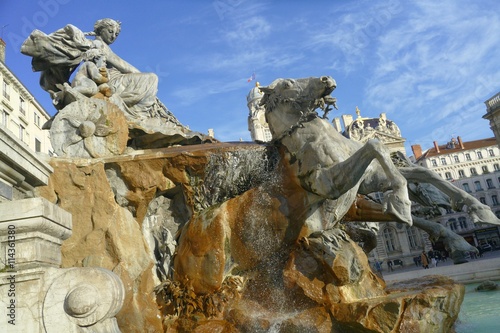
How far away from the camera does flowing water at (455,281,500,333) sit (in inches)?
275

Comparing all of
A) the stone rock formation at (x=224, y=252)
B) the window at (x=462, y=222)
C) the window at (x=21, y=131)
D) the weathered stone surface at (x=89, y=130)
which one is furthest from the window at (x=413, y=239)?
the weathered stone surface at (x=89, y=130)

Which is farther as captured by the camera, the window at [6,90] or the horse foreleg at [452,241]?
the window at [6,90]

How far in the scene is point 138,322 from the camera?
5945 mm

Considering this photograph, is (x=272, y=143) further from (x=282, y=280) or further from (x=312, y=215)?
(x=282, y=280)

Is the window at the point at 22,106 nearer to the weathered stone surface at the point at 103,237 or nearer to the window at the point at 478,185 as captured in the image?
the weathered stone surface at the point at 103,237

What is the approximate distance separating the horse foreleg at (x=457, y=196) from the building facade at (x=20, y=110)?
34022 mm

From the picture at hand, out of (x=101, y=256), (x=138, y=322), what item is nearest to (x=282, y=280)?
(x=138, y=322)

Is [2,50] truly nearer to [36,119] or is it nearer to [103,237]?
[36,119]

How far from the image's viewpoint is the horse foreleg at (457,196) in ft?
18.8

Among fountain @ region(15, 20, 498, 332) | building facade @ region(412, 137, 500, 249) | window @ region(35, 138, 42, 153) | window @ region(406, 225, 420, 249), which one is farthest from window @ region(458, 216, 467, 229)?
fountain @ region(15, 20, 498, 332)

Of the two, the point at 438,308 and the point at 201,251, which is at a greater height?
the point at 201,251

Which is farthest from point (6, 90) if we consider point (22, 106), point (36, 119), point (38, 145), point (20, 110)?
point (38, 145)

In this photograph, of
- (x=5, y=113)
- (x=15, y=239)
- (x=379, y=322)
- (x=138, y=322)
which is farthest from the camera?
(x=5, y=113)

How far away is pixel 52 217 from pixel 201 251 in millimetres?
3715
